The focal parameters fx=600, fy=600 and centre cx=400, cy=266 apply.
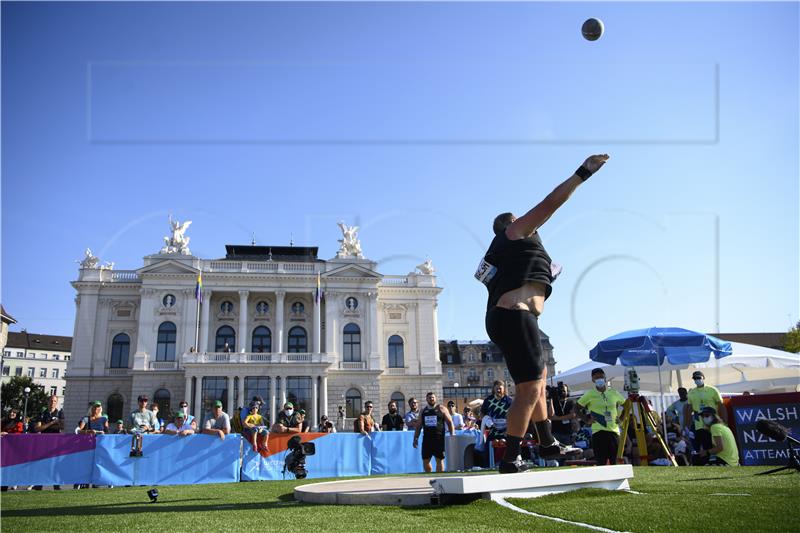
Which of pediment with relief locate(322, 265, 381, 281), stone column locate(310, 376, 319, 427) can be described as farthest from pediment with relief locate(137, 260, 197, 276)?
stone column locate(310, 376, 319, 427)

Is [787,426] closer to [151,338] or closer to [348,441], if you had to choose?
[348,441]

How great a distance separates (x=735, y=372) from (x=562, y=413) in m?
9.52

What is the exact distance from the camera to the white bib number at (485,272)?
4.93m

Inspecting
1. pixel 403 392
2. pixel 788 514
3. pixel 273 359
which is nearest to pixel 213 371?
pixel 273 359

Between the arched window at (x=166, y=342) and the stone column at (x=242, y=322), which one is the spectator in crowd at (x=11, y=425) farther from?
the arched window at (x=166, y=342)

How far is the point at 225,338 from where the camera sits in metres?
49.5

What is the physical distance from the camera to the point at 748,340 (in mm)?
90062

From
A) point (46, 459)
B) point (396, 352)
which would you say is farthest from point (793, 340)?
point (46, 459)

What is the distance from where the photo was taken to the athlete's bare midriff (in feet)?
15.3

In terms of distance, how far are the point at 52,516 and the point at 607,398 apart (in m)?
7.17

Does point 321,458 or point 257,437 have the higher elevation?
point 257,437

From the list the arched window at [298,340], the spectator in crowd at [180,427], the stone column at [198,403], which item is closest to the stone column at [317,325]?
the arched window at [298,340]

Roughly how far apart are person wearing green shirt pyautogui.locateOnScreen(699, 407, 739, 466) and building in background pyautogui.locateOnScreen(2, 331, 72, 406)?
9887cm

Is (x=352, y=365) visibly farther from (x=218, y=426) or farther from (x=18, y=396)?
(x=18, y=396)
